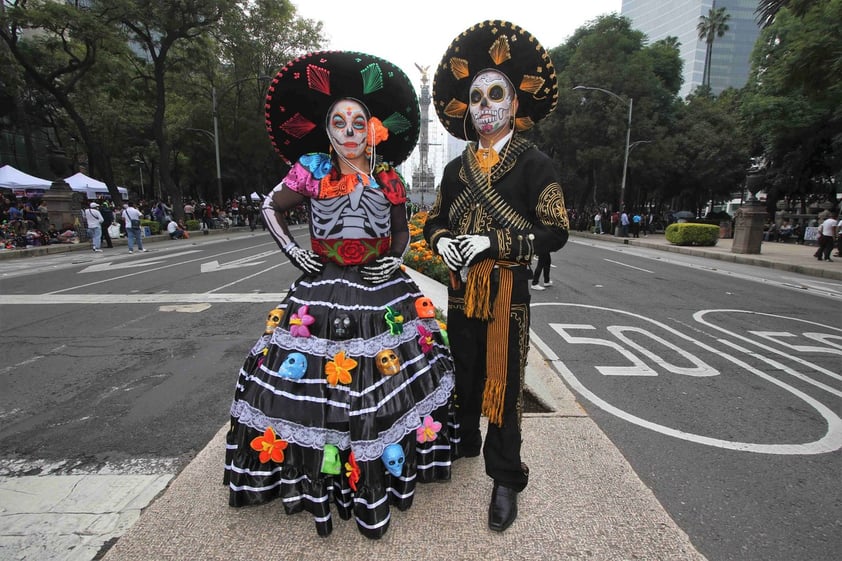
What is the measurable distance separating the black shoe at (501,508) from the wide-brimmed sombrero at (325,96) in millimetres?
2025

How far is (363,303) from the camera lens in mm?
2203

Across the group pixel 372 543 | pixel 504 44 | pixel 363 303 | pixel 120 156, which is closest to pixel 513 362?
pixel 363 303

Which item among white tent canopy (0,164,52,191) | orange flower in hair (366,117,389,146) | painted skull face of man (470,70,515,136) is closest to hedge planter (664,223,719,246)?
painted skull face of man (470,70,515,136)

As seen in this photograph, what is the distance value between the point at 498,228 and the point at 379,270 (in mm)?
642

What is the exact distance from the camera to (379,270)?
2.30 meters

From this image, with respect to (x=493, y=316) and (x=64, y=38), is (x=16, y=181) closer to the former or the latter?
(x=64, y=38)

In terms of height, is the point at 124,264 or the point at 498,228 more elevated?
the point at 498,228

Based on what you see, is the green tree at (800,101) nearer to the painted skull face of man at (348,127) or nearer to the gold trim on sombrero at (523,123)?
the gold trim on sombrero at (523,123)

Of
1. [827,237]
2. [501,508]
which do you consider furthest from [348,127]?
[827,237]

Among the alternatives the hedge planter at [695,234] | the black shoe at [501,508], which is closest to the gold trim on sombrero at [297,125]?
the black shoe at [501,508]

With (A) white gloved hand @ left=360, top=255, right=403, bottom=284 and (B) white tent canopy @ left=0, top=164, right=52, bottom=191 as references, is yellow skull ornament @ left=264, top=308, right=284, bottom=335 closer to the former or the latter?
(A) white gloved hand @ left=360, top=255, right=403, bottom=284

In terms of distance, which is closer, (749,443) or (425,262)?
(749,443)

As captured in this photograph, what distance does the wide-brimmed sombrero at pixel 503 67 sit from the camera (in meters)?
2.25

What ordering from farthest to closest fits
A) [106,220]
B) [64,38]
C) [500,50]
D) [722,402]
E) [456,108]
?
[64,38], [106,220], [722,402], [456,108], [500,50]
